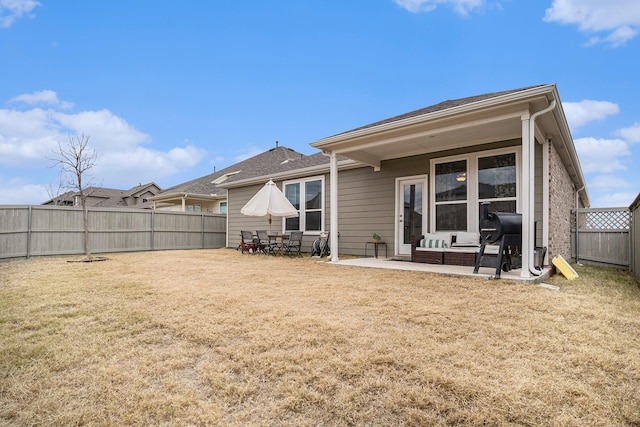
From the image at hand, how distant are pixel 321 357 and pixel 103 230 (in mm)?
11066

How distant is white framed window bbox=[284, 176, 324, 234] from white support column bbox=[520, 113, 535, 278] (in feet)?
19.2

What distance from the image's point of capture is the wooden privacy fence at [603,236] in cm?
825

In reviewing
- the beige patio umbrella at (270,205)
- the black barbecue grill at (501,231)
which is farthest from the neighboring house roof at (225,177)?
the black barbecue grill at (501,231)

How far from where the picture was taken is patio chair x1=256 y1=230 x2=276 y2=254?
10125 mm

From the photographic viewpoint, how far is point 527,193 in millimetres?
5000

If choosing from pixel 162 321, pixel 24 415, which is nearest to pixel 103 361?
pixel 24 415

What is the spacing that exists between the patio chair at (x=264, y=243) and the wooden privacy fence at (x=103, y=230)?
3.98m

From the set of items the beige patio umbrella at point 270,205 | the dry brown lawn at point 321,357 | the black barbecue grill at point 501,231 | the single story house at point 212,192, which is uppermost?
the single story house at point 212,192

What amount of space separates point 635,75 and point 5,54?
18.6 meters

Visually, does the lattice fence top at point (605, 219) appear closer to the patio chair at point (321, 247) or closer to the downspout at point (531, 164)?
the downspout at point (531, 164)

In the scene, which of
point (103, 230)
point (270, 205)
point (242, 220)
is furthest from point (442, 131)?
point (103, 230)

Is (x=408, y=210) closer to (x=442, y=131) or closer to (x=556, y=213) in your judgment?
(x=442, y=131)

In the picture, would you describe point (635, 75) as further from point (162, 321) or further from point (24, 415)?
point (24, 415)

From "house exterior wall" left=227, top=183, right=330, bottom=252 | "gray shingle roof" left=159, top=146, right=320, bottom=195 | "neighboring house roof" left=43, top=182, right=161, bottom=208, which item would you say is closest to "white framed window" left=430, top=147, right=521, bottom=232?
"house exterior wall" left=227, top=183, right=330, bottom=252
